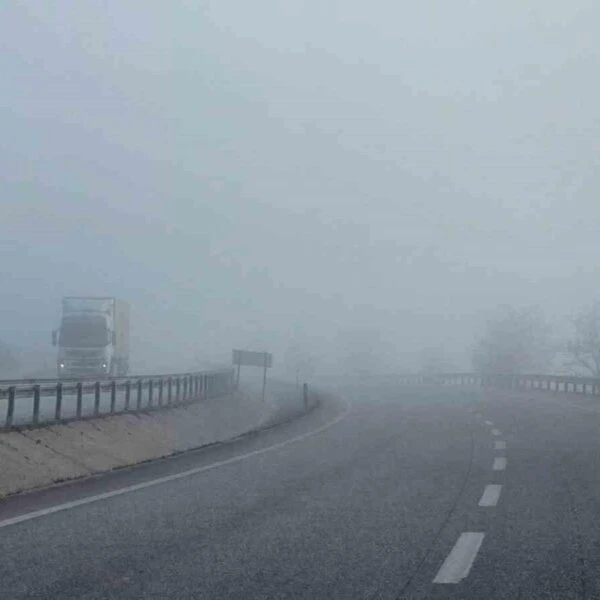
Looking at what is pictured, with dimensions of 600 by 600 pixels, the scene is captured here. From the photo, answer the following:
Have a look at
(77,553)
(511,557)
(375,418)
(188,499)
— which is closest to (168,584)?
(77,553)

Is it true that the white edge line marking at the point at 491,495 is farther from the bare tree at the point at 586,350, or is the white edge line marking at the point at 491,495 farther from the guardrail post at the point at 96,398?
the bare tree at the point at 586,350

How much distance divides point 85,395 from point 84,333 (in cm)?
2358

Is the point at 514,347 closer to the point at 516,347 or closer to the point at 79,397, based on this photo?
the point at 516,347

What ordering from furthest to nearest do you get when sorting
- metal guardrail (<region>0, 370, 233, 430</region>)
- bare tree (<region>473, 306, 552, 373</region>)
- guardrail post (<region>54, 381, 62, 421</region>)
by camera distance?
bare tree (<region>473, 306, 552, 373</region>)
guardrail post (<region>54, 381, 62, 421</region>)
metal guardrail (<region>0, 370, 233, 430</region>)

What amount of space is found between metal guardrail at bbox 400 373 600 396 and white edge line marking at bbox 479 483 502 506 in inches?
1520

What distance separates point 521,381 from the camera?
74125 mm

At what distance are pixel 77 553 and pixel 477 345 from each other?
328 ft

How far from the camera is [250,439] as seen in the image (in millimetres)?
26172

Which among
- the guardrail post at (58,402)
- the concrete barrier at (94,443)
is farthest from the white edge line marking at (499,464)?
the guardrail post at (58,402)

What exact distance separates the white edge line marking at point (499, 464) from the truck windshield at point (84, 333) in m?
38.2

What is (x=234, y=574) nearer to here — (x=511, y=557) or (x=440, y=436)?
(x=511, y=557)

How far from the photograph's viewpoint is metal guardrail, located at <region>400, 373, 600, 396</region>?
56.2 m

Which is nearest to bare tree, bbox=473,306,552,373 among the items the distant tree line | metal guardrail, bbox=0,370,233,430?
the distant tree line

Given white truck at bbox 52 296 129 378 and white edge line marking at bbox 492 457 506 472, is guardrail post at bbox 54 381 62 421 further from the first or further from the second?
white truck at bbox 52 296 129 378
